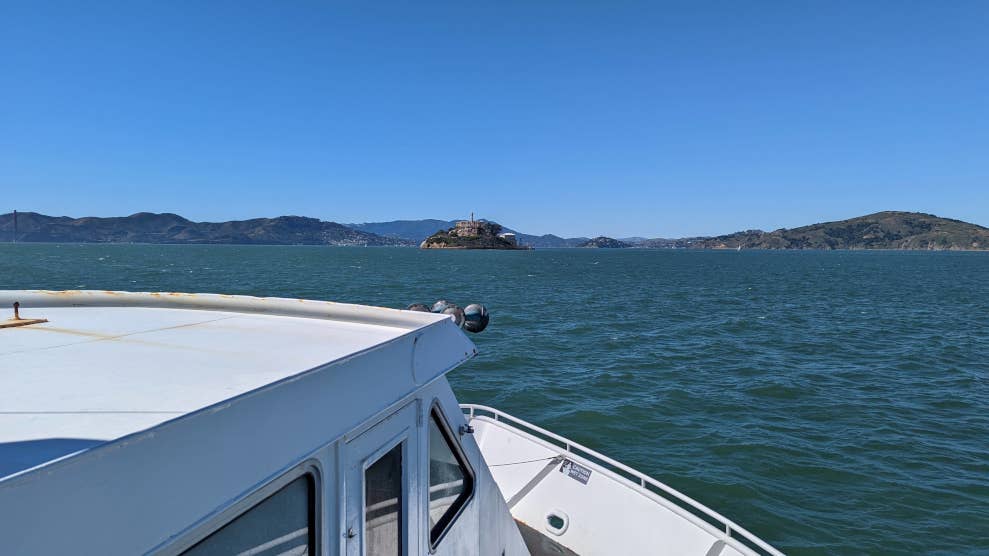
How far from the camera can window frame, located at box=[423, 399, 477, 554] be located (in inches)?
136

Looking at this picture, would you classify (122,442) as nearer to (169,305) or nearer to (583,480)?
(169,305)

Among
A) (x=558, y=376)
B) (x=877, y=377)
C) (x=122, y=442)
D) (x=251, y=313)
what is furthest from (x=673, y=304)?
(x=122, y=442)

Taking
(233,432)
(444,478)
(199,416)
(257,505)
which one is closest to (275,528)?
(257,505)

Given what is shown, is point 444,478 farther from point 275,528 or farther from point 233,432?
point 233,432

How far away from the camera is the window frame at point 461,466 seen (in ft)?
11.4

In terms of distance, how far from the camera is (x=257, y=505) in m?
2.13

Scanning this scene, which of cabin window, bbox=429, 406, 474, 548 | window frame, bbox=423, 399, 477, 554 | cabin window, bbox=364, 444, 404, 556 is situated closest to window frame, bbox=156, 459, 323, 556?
cabin window, bbox=364, 444, 404, 556

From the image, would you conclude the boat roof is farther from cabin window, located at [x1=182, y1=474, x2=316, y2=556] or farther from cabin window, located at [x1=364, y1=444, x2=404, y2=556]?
cabin window, located at [x1=364, y1=444, x2=404, y2=556]

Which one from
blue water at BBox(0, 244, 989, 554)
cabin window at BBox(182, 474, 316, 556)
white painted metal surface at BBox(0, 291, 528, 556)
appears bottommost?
blue water at BBox(0, 244, 989, 554)

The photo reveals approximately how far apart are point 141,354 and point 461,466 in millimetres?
2246

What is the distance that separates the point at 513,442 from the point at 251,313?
196 inches

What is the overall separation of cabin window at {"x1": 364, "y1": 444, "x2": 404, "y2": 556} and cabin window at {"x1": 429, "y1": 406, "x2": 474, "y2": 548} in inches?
18.1

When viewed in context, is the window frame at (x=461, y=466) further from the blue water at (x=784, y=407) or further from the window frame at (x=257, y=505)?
the blue water at (x=784, y=407)

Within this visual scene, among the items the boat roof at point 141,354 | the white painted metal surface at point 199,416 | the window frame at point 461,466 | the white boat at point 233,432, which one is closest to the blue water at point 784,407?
the window frame at point 461,466
